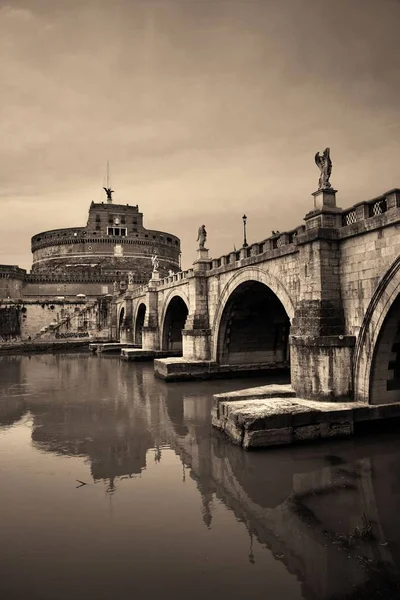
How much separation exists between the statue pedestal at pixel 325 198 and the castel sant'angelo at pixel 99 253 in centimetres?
4747

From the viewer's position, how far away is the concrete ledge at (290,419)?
32.3 feet

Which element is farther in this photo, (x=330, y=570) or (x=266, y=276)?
(x=266, y=276)

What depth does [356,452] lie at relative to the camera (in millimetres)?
9672

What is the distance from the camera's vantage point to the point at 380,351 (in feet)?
34.7

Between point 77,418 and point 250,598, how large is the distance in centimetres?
1001

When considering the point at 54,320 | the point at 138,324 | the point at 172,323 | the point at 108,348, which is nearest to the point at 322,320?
the point at 172,323

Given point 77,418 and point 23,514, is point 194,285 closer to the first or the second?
point 77,418

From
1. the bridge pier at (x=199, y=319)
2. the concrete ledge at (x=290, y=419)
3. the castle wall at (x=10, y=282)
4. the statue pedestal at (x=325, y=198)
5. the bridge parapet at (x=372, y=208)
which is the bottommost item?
the concrete ledge at (x=290, y=419)

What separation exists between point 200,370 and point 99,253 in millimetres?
48189

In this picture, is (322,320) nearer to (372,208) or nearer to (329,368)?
(329,368)

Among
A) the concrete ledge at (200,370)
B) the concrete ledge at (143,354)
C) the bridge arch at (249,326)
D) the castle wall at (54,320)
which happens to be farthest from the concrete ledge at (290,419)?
the castle wall at (54,320)

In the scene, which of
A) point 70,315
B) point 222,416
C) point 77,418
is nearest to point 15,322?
Result: point 70,315

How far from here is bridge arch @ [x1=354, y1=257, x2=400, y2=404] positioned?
33.3 feet

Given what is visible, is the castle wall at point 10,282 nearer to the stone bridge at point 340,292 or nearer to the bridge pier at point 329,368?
the stone bridge at point 340,292
